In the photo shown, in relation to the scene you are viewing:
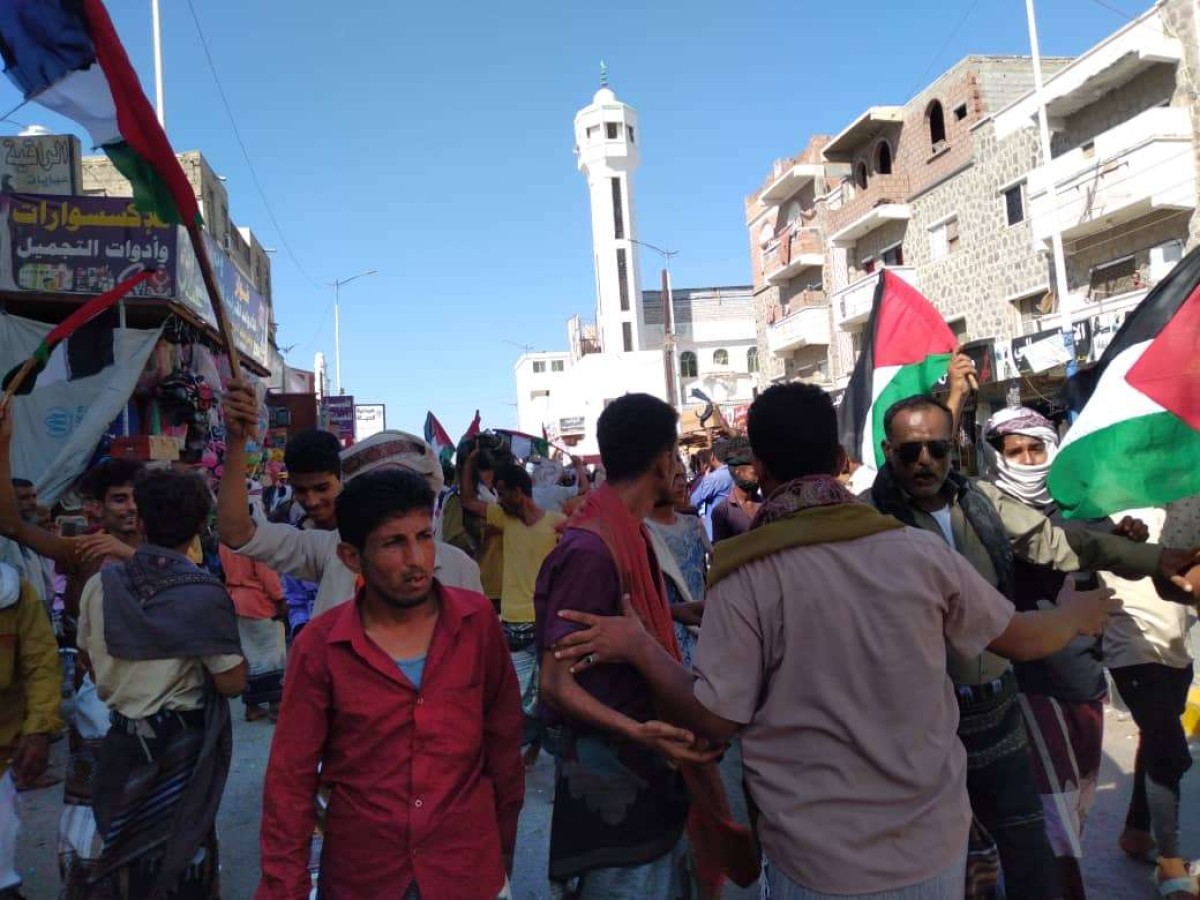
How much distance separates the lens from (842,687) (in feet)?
6.00

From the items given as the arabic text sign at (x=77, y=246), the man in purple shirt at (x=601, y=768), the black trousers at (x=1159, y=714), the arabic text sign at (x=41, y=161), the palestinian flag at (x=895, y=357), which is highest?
the arabic text sign at (x=41, y=161)

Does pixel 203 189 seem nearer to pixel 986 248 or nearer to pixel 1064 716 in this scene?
pixel 986 248

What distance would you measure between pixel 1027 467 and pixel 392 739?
2650mm

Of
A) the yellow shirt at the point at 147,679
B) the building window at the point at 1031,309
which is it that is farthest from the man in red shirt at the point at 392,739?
the building window at the point at 1031,309

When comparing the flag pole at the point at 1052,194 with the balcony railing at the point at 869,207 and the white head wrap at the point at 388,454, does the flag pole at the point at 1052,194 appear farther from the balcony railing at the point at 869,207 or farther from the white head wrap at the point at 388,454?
the white head wrap at the point at 388,454

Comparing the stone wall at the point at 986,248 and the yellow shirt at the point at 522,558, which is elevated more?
the stone wall at the point at 986,248

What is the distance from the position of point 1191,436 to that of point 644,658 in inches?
87.6

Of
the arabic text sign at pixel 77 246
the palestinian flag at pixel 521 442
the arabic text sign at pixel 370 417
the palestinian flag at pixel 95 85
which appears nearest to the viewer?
the palestinian flag at pixel 95 85

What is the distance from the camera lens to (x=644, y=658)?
202 cm

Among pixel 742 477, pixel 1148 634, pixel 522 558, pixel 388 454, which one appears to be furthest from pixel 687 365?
pixel 388 454

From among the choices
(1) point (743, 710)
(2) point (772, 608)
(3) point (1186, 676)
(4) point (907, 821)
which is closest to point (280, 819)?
(1) point (743, 710)

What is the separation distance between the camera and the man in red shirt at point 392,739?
6.76 feet

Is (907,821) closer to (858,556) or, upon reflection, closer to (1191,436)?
(858,556)

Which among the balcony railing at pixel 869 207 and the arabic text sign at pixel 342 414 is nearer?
the balcony railing at pixel 869 207
